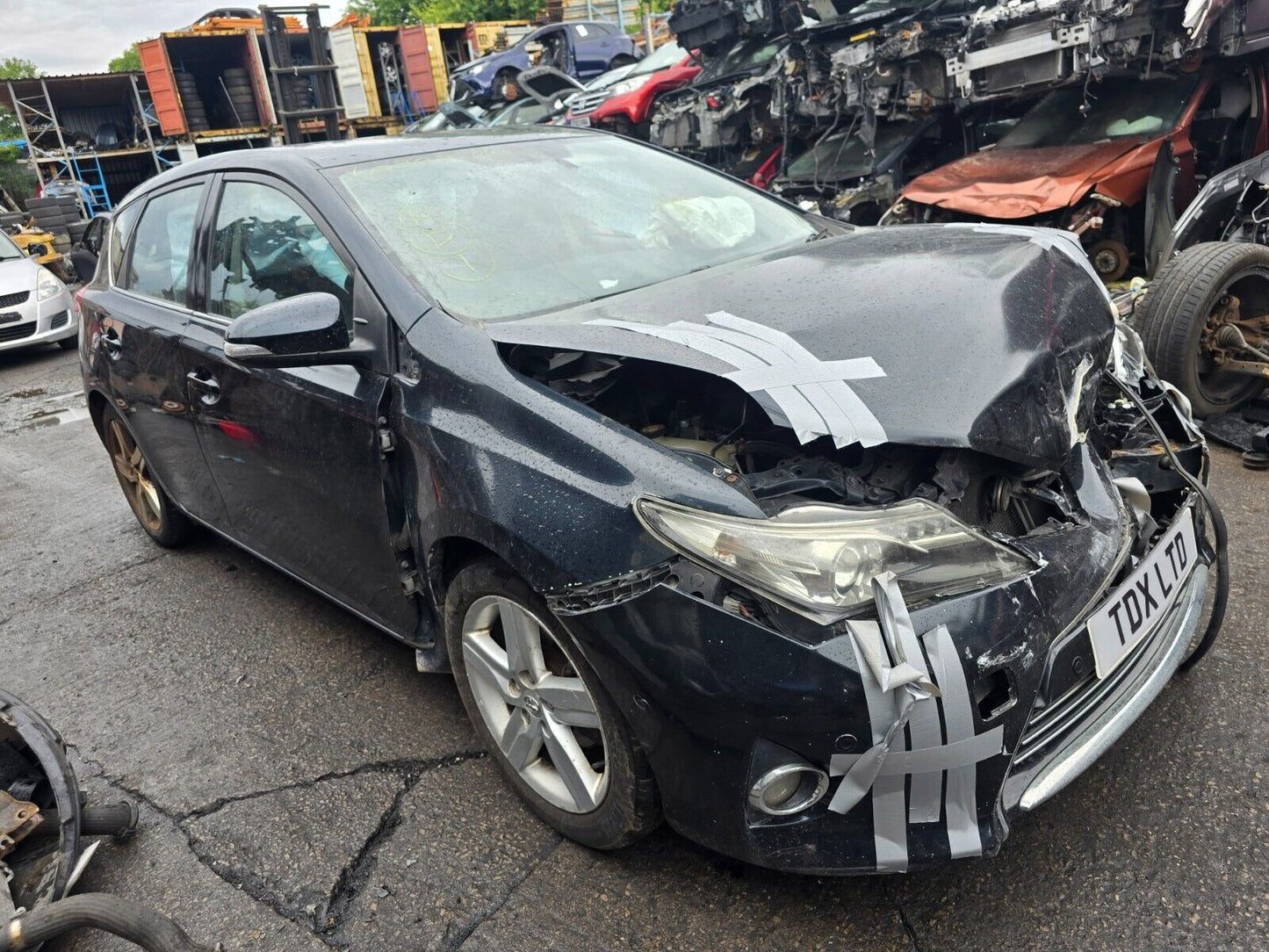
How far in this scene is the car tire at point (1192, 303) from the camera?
3639 mm

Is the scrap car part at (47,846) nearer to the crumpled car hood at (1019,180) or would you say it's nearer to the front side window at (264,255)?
the front side window at (264,255)

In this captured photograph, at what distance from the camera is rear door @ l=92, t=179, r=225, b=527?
325 cm

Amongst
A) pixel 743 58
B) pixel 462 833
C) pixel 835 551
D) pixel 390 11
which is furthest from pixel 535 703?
pixel 390 11

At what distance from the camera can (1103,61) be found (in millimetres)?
5258

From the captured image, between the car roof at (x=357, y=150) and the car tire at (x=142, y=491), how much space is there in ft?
4.08

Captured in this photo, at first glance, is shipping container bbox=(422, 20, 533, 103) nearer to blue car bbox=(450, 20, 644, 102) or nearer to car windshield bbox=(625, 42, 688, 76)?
blue car bbox=(450, 20, 644, 102)

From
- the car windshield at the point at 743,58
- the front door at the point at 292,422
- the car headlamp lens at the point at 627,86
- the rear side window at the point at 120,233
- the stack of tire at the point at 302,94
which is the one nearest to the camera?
the front door at the point at 292,422

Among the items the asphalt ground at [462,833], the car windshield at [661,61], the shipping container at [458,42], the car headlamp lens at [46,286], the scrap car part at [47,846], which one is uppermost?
the shipping container at [458,42]

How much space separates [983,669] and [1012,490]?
551 millimetres

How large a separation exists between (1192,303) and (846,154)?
13.7 ft

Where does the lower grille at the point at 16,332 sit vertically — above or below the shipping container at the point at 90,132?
below

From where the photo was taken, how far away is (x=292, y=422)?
2.63 meters

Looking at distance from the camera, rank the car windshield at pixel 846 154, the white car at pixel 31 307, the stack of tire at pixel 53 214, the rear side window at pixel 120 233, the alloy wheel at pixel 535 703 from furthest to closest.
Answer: the stack of tire at pixel 53 214
the white car at pixel 31 307
the car windshield at pixel 846 154
the rear side window at pixel 120 233
the alloy wheel at pixel 535 703

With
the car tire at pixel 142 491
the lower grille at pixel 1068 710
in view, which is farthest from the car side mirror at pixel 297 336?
the car tire at pixel 142 491
